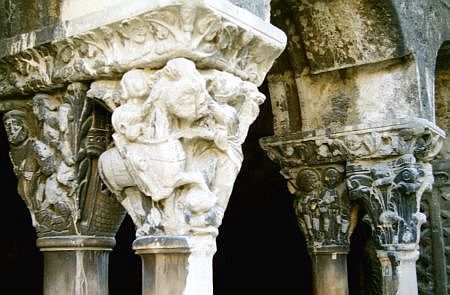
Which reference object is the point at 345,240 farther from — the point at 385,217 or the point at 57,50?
the point at 57,50

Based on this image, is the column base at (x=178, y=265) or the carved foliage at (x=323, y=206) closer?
the column base at (x=178, y=265)

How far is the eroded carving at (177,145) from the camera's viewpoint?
2924mm

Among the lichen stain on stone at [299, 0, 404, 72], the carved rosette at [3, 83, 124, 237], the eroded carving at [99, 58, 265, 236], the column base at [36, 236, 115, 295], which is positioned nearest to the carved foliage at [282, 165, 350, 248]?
the lichen stain on stone at [299, 0, 404, 72]

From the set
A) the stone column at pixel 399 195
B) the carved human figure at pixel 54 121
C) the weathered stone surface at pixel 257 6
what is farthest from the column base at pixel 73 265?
the stone column at pixel 399 195

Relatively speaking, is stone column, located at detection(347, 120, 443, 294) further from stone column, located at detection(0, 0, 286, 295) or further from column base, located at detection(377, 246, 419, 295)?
stone column, located at detection(0, 0, 286, 295)

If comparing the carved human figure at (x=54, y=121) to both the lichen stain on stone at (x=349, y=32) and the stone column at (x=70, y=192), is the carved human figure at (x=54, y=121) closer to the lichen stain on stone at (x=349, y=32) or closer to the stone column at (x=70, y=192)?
the stone column at (x=70, y=192)

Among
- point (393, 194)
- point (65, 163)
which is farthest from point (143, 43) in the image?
point (393, 194)

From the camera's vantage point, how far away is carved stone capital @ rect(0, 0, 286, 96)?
2938 millimetres

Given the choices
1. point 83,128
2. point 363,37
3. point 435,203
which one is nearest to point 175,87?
point 83,128

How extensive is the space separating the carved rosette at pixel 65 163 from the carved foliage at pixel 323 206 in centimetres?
220

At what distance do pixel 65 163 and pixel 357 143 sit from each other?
8.26ft

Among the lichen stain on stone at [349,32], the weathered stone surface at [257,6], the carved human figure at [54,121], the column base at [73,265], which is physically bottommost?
the column base at [73,265]

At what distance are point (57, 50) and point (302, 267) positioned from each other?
587 centimetres

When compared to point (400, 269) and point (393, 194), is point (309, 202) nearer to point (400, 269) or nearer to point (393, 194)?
point (393, 194)
